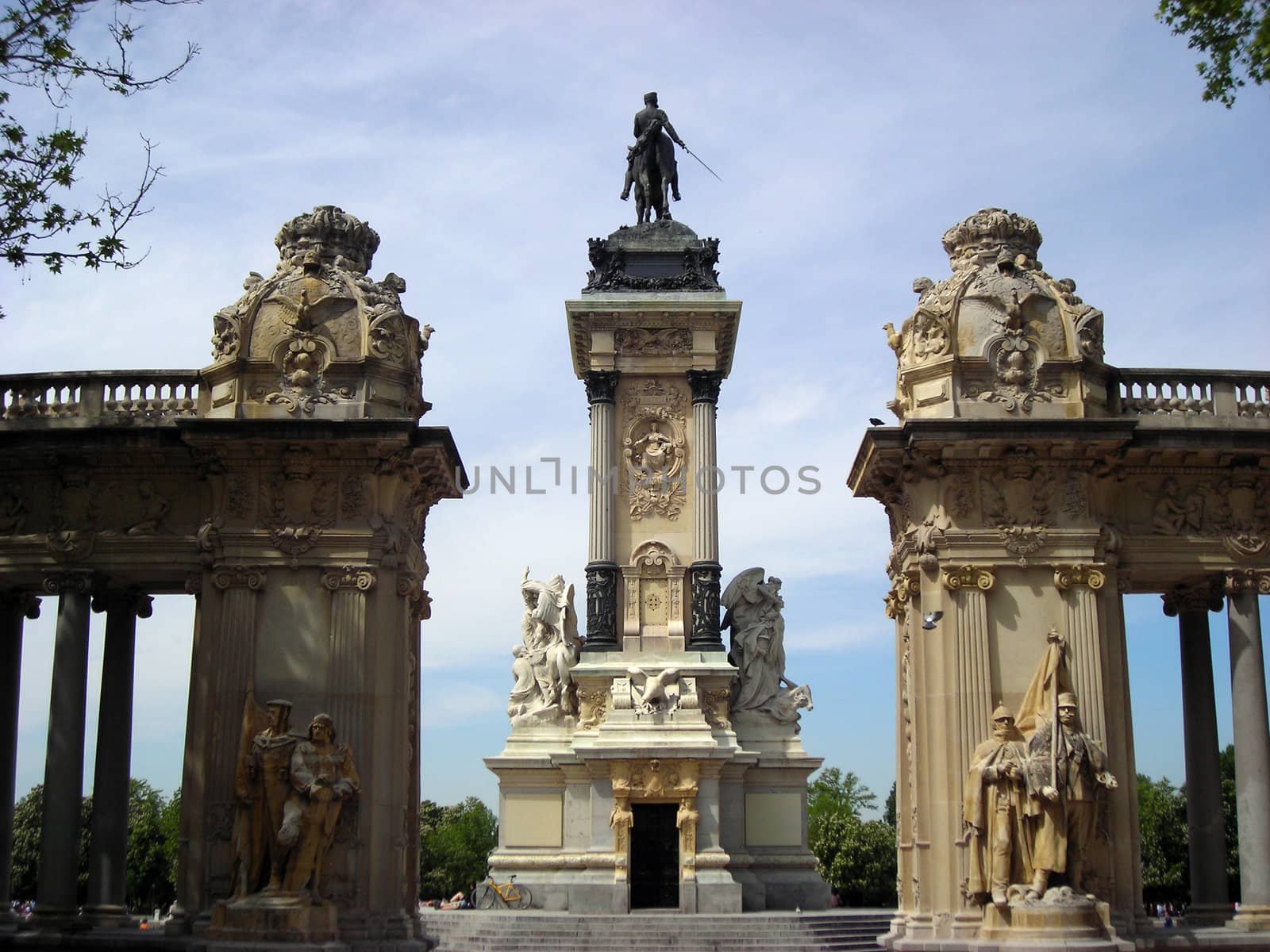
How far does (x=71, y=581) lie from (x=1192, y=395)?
17.7 meters

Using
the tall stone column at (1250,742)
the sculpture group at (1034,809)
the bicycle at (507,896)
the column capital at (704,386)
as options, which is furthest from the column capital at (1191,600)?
the bicycle at (507,896)

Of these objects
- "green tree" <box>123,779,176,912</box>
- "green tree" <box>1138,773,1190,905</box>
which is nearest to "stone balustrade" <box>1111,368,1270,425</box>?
"green tree" <box>1138,773,1190,905</box>

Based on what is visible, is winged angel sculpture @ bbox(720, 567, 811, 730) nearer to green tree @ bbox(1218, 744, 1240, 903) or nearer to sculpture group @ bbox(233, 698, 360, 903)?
sculpture group @ bbox(233, 698, 360, 903)

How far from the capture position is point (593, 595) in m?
36.5

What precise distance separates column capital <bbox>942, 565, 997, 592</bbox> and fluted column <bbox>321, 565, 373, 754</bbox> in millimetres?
8617

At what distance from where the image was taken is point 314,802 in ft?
70.5

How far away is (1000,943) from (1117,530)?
6.46 meters

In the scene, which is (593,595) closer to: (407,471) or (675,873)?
(675,873)

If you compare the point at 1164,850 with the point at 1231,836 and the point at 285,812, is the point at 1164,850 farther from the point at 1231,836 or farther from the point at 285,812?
the point at 285,812

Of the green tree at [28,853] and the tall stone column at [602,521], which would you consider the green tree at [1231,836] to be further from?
the green tree at [28,853]

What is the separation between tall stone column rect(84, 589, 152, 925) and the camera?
2530cm

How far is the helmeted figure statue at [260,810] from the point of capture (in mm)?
21453

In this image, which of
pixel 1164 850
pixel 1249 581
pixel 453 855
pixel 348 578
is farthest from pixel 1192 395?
pixel 453 855

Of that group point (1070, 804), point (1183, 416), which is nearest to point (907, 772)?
point (1070, 804)
